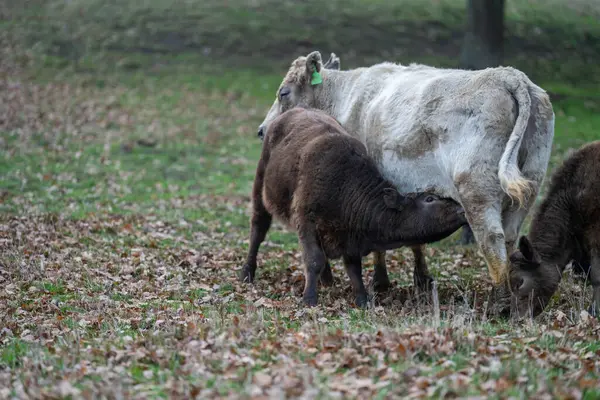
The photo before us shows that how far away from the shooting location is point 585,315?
741 cm

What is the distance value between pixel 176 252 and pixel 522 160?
5.33 m

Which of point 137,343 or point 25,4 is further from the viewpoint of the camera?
point 25,4

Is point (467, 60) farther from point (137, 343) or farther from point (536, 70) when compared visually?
point (137, 343)

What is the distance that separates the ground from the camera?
5669 mm

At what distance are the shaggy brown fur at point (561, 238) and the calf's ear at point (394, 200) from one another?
130cm

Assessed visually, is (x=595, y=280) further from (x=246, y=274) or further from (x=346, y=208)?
(x=246, y=274)

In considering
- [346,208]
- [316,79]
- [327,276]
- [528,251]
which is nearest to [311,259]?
[346,208]

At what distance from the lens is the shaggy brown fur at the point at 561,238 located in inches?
315

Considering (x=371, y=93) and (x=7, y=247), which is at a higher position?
(x=371, y=93)

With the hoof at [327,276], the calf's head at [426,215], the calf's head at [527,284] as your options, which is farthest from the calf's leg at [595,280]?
the hoof at [327,276]

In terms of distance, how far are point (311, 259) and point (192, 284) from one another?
1828 millimetres

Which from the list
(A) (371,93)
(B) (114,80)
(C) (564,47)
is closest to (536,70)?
(C) (564,47)

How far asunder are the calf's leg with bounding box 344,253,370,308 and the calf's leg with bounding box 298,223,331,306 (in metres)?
0.30

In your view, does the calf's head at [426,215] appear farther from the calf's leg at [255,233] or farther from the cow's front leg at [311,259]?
the calf's leg at [255,233]
